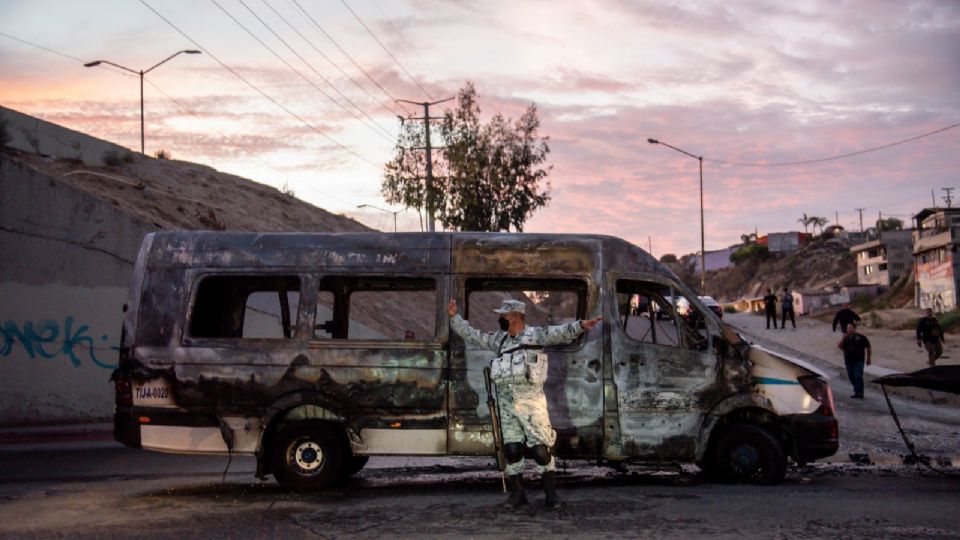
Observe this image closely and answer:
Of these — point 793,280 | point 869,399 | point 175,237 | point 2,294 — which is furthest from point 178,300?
point 793,280

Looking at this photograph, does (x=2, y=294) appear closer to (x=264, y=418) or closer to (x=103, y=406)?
(x=103, y=406)

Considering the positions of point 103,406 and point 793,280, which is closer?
point 103,406

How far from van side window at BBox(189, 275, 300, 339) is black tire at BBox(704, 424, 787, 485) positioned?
4.36 metres

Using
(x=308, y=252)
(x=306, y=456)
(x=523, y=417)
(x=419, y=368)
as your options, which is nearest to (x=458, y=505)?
(x=523, y=417)

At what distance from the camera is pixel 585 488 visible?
9.95 meters

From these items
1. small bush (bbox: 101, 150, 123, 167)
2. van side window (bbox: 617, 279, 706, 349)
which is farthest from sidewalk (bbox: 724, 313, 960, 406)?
small bush (bbox: 101, 150, 123, 167)

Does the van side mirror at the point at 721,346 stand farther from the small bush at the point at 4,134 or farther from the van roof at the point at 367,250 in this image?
the small bush at the point at 4,134

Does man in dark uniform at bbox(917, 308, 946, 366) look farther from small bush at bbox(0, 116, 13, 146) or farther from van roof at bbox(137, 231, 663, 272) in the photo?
small bush at bbox(0, 116, 13, 146)

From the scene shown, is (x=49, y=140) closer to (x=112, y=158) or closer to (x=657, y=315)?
(x=112, y=158)

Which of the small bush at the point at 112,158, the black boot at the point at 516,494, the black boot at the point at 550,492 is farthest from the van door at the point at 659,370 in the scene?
the small bush at the point at 112,158

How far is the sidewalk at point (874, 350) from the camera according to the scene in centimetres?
2420

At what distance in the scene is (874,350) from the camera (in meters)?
37.6

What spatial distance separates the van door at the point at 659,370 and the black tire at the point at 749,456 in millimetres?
334

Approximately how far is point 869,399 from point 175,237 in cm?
1609
